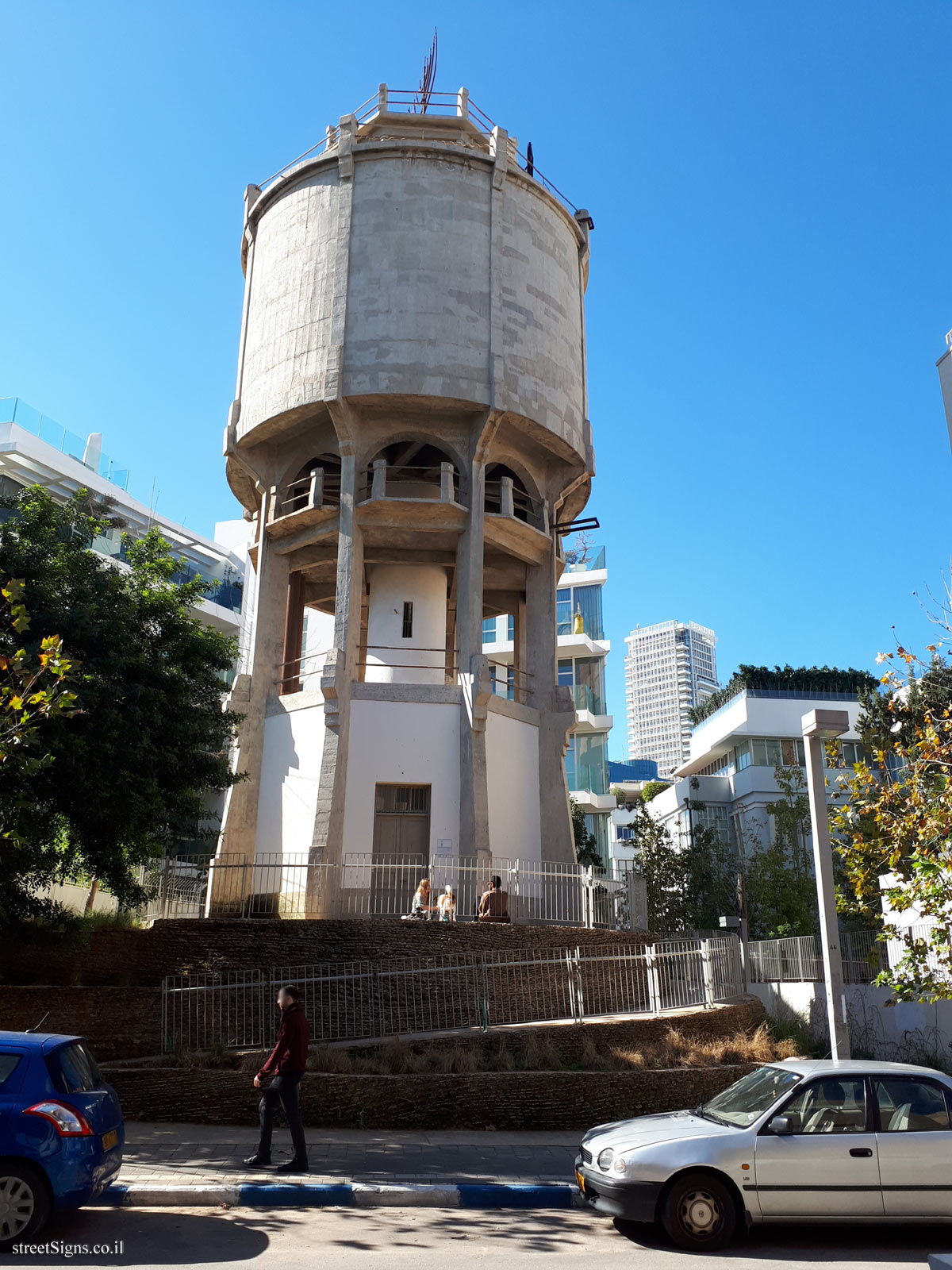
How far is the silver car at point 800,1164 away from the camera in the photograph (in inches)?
306

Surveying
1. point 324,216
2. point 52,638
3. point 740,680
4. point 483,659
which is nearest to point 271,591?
point 483,659

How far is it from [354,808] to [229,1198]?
43.7 feet

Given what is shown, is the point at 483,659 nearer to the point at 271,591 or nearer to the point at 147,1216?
the point at 271,591

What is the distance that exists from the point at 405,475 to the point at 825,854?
18207 mm

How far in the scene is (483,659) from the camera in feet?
74.7

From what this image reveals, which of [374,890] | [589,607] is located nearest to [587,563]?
[589,607]

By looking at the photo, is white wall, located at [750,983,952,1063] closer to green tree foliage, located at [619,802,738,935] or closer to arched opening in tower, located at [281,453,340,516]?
green tree foliage, located at [619,802,738,935]

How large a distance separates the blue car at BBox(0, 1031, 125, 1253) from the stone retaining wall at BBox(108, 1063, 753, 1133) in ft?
15.0

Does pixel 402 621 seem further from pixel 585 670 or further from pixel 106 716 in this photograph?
pixel 585 670

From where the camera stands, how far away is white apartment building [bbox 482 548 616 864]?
146 ft

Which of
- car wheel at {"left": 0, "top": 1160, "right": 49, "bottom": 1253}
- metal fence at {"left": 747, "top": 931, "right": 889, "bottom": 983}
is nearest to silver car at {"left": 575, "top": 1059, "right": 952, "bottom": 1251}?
car wheel at {"left": 0, "top": 1160, "right": 49, "bottom": 1253}

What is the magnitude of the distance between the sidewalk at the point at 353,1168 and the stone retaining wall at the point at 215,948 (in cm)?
436

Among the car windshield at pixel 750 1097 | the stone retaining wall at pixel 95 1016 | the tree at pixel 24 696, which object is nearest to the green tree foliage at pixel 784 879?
the stone retaining wall at pixel 95 1016

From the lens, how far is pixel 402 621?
86.9 feet
